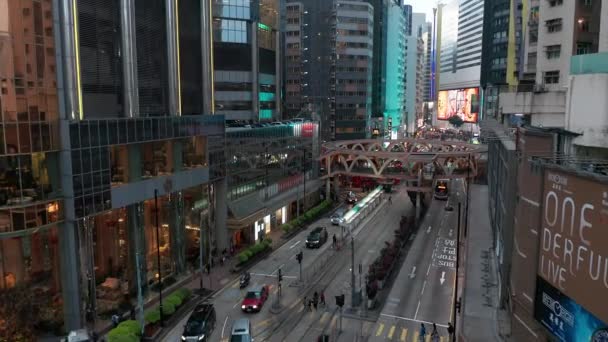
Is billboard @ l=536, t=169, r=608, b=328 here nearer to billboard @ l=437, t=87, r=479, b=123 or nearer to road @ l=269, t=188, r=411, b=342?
road @ l=269, t=188, r=411, b=342

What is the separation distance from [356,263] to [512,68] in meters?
39.4

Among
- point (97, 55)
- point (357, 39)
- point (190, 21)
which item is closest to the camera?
point (97, 55)

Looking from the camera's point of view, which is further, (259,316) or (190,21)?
(190,21)

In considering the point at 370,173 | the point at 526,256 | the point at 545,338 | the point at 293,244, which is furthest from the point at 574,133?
the point at 370,173

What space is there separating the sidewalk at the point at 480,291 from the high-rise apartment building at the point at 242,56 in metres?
41.1

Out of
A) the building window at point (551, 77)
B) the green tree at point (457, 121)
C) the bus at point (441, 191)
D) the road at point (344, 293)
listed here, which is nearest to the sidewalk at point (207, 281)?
the road at point (344, 293)

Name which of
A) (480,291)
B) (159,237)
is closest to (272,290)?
(159,237)

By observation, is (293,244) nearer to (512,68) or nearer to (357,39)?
(512,68)

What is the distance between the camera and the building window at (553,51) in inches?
1118

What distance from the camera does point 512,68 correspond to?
6912 centimetres

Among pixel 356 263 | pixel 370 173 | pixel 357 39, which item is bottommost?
pixel 356 263

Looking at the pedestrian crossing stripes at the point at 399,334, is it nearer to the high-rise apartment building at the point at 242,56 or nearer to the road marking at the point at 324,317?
the road marking at the point at 324,317

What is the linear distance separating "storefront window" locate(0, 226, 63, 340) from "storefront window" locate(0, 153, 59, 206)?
2.02 m

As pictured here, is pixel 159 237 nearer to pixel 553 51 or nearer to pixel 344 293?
pixel 344 293
